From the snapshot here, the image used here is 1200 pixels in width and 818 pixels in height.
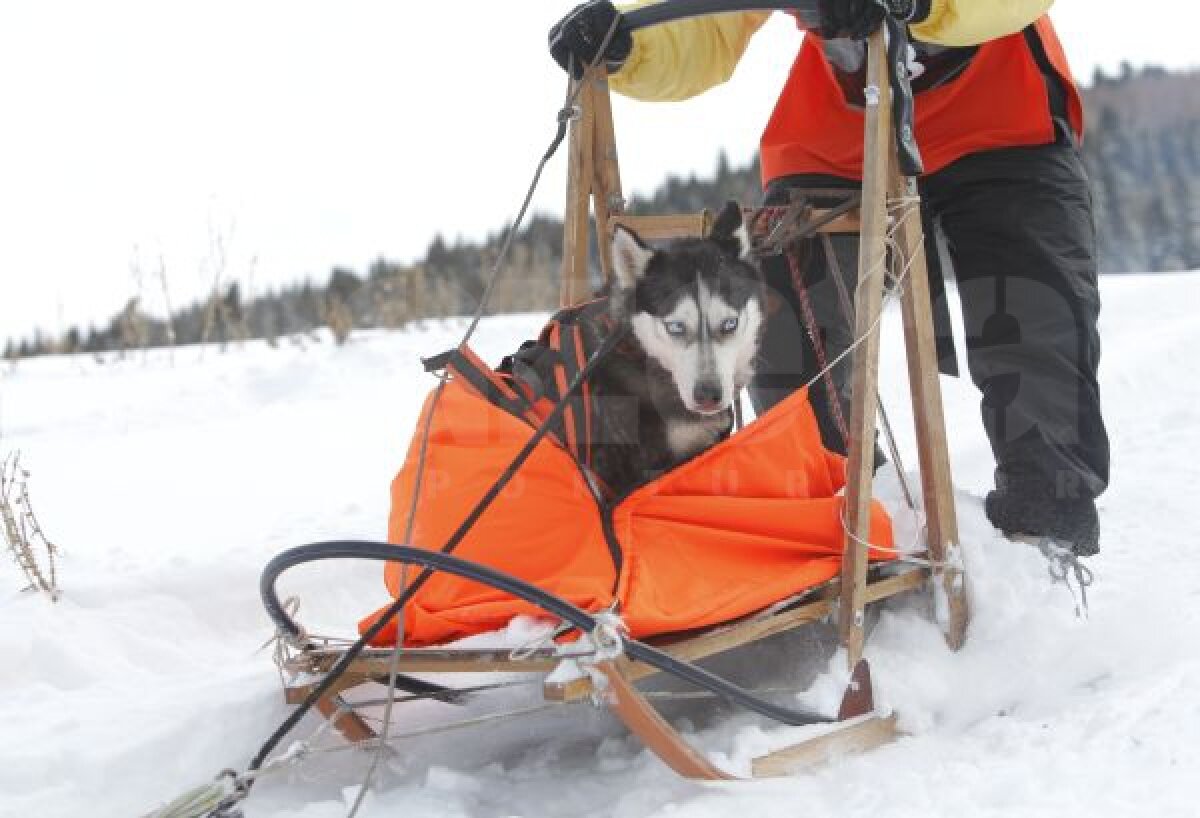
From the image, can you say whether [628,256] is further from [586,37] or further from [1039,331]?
[1039,331]

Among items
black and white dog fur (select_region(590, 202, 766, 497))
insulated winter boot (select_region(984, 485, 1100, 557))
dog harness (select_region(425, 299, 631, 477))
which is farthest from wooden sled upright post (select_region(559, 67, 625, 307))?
insulated winter boot (select_region(984, 485, 1100, 557))

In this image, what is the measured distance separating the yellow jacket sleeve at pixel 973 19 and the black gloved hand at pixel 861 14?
46mm

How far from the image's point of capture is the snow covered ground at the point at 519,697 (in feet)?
7.11

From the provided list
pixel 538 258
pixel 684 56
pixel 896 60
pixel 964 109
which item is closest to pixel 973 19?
pixel 896 60

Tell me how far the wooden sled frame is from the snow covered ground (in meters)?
0.07

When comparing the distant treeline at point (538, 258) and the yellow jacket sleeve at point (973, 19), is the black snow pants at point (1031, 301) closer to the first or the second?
the yellow jacket sleeve at point (973, 19)

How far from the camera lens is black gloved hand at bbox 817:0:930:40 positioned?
2465 mm

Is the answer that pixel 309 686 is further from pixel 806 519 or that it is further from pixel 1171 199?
pixel 1171 199

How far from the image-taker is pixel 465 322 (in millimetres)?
11328

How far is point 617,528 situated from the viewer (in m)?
2.47

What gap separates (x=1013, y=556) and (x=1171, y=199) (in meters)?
19.3

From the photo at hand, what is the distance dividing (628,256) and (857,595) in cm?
113

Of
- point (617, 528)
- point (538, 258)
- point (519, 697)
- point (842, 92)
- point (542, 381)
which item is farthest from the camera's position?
point (538, 258)

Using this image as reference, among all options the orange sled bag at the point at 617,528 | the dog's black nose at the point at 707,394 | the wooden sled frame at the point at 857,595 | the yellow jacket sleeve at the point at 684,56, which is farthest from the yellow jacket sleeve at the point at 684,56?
the orange sled bag at the point at 617,528
